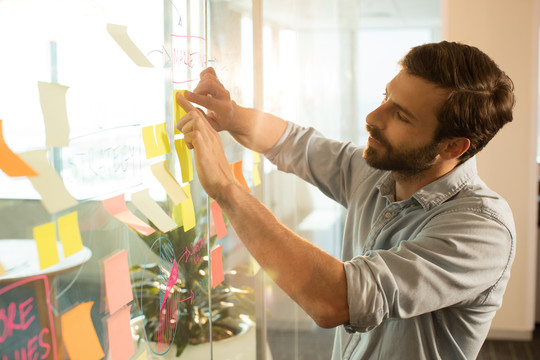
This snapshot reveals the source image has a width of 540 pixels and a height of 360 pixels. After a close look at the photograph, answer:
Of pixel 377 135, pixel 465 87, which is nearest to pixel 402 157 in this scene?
pixel 377 135

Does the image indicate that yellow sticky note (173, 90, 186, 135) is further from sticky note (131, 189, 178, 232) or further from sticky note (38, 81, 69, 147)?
sticky note (38, 81, 69, 147)

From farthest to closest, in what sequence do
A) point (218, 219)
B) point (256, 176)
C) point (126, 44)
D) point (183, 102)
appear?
point (256, 176)
point (218, 219)
point (183, 102)
point (126, 44)

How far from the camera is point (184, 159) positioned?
1125mm

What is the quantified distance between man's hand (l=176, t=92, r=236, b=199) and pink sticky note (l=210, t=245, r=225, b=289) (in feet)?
1.20

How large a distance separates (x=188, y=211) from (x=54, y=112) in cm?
52

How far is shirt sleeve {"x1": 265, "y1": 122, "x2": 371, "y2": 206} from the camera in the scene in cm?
143

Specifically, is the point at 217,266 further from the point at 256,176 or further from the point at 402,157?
the point at 402,157

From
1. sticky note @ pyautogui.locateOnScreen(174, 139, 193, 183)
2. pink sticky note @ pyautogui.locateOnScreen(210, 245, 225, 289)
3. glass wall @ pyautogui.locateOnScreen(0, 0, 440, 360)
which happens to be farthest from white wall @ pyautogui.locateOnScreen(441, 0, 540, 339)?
sticky note @ pyautogui.locateOnScreen(174, 139, 193, 183)

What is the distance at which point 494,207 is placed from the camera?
3.50 ft

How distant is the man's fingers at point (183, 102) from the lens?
3.51ft

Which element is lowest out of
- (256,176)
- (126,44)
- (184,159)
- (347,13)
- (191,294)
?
(191,294)

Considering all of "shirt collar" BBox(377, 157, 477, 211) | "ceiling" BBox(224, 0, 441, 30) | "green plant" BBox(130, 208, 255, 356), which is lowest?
"green plant" BBox(130, 208, 255, 356)

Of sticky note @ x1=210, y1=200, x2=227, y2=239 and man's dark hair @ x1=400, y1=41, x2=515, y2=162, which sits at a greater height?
man's dark hair @ x1=400, y1=41, x2=515, y2=162

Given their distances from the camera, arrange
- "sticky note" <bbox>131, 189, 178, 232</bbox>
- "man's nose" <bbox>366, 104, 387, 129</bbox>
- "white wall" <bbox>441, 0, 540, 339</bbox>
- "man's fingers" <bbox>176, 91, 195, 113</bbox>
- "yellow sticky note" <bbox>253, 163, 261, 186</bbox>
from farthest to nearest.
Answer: "white wall" <bbox>441, 0, 540, 339</bbox>, "yellow sticky note" <bbox>253, 163, 261, 186</bbox>, "man's nose" <bbox>366, 104, 387, 129</bbox>, "man's fingers" <bbox>176, 91, 195, 113</bbox>, "sticky note" <bbox>131, 189, 178, 232</bbox>
